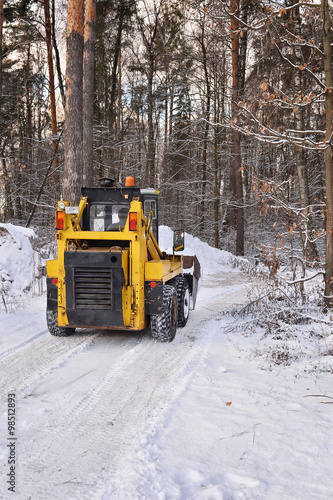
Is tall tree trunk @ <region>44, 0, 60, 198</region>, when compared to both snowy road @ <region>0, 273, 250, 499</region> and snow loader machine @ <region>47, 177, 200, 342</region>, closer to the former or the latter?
snow loader machine @ <region>47, 177, 200, 342</region>

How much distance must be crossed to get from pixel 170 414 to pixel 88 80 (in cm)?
1180

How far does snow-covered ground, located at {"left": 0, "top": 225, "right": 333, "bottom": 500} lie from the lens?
8.00 feet

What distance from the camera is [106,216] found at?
6.45 metres

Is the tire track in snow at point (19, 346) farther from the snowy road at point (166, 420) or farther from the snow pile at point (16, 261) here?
the snow pile at point (16, 261)

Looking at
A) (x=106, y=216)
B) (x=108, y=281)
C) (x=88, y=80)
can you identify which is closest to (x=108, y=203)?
(x=106, y=216)

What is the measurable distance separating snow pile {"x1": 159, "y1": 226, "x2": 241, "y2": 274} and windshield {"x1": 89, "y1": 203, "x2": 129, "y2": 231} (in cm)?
843

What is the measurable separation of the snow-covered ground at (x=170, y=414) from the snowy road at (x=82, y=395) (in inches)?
0.5

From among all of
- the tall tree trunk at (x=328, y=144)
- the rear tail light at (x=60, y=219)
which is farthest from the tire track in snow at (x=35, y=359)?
the tall tree trunk at (x=328, y=144)

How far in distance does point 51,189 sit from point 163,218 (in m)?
6.72

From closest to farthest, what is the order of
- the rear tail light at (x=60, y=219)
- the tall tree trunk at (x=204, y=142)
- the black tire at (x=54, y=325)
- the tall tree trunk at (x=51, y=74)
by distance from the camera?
the rear tail light at (x=60, y=219), the black tire at (x=54, y=325), the tall tree trunk at (x=51, y=74), the tall tree trunk at (x=204, y=142)

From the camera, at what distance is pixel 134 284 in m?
5.51

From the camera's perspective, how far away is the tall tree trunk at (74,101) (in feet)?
34.6

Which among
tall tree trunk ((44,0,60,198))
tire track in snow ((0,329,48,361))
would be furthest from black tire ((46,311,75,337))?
tall tree trunk ((44,0,60,198))

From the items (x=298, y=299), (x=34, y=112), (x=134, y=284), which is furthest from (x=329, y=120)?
(x=34, y=112)
